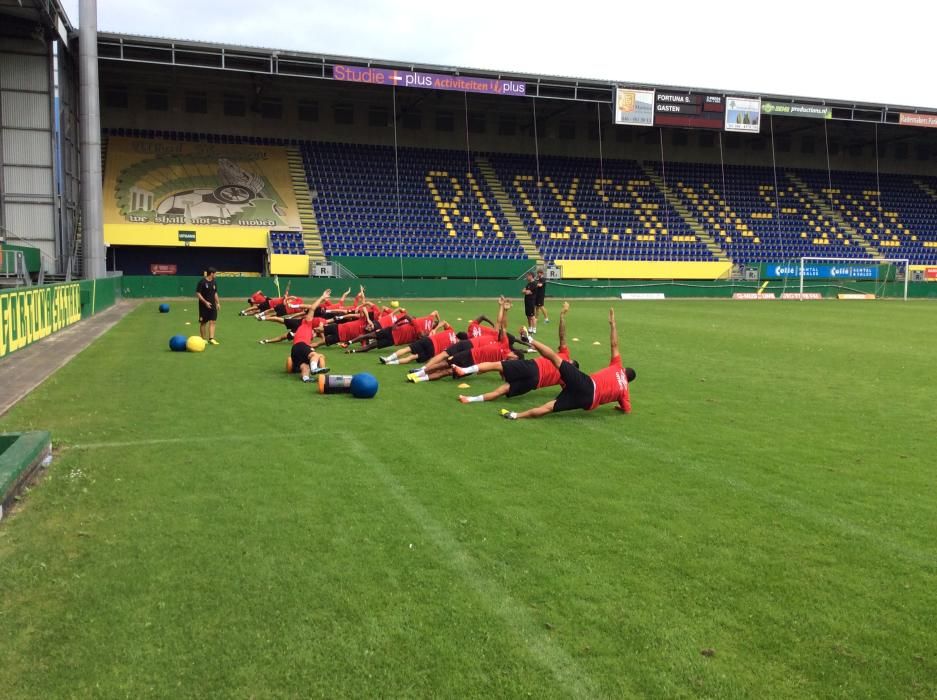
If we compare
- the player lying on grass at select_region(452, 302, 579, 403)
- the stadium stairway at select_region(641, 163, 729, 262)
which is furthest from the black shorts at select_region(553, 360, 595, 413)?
the stadium stairway at select_region(641, 163, 729, 262)

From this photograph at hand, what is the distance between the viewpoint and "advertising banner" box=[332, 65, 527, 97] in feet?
115

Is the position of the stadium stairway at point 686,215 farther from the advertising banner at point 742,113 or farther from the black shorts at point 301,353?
the black shorts at point 301,353

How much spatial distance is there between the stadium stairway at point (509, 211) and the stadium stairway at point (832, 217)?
858 inches

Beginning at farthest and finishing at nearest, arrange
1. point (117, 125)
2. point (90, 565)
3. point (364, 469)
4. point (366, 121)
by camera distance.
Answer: point (366, 121), point (117, 125), point (364, 469), point (90, 565)

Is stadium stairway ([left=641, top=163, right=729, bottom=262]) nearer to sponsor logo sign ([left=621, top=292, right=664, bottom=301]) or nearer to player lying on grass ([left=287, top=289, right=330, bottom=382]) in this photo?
sponsor logo sign ([left=621, top=292, right=664, bottom=301])

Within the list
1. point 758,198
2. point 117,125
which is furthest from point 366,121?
point 758,198

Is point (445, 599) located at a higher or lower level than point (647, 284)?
lower

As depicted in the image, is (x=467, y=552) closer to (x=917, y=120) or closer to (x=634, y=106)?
(x=634, y=106)

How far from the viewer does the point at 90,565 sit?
179 inches

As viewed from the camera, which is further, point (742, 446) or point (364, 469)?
point (742, 446)

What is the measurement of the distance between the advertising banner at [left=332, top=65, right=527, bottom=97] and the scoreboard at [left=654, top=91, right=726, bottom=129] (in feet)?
23.7

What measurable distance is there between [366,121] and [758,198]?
27.4 metres

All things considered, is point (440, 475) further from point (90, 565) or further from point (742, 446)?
point (742, 446)

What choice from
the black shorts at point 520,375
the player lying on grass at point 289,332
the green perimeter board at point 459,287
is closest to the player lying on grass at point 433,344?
the black shorts at point 520,375
